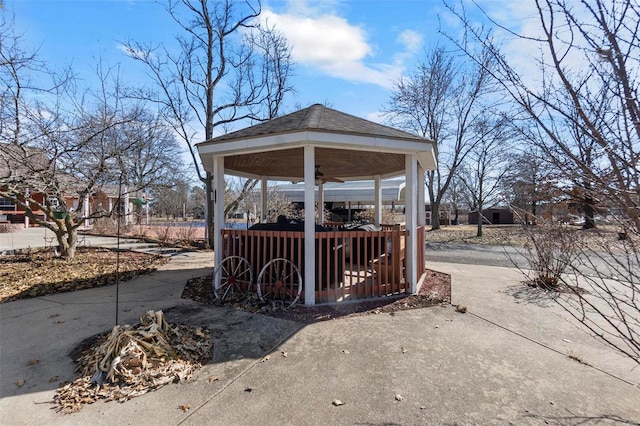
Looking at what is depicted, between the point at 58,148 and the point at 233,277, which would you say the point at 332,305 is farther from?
the point at 58,148

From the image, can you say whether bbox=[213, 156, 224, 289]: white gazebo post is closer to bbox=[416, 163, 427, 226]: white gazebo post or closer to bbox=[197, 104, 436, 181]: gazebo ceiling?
bbox=[197, 104, 436, 181]: gazebo ceiling

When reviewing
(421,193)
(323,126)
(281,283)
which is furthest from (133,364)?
(421,193)

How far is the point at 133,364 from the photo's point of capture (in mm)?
2662

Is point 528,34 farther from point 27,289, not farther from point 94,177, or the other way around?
point 94,177

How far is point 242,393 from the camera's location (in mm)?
2461

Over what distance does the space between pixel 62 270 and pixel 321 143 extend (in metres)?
6.50

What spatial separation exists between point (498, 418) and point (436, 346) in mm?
1116

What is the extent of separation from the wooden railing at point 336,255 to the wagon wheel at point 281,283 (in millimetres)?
139

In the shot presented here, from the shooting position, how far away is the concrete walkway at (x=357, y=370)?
2215mm

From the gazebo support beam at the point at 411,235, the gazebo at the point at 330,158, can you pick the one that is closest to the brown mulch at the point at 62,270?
the gazebo at the point at 330,158

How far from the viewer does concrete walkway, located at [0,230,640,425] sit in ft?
7.27

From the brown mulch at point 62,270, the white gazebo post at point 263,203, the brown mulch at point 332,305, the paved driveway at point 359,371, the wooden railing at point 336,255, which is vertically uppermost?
the white gazebo post at point 263,203

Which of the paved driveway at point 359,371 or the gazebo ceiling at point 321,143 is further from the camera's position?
the gazebo ceiling at point 321,143

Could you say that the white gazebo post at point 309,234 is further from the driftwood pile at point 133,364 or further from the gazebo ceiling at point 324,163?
→ the driftwood pile at point 133,364
